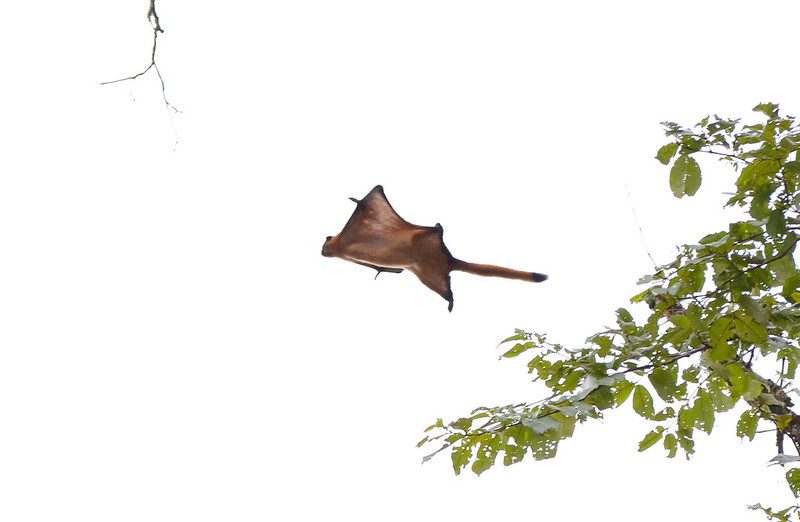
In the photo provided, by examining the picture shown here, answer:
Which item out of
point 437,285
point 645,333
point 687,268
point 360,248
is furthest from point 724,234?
point 360,248

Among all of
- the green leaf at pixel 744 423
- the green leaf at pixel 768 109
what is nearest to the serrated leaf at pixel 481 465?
the green leaf at pixel 744 423

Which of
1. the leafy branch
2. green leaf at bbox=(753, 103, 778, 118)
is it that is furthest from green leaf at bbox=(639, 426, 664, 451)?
green leaf at bbox=(753, 103, 778, 118)

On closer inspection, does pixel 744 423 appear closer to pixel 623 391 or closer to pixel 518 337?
pixel 623 391

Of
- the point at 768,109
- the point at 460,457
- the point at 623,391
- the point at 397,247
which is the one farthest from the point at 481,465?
the point at 768,109

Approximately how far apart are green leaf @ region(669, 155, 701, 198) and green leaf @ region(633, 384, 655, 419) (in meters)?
0.41

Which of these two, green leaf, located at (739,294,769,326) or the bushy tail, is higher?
the bushy tail

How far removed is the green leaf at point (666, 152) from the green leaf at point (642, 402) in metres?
Result: 0.45

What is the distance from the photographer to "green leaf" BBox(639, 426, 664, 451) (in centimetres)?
147

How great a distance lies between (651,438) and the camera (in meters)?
1.48

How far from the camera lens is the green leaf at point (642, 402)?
1.31 m

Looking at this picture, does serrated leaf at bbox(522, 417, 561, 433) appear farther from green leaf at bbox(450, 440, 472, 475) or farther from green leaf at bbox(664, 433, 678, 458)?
green leaf at bbox(664, 433, 678, 458)

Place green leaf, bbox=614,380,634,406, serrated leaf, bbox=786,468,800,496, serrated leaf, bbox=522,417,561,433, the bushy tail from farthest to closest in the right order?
serrated leaf, bbox=786,468,800,496 → the bushy tail → green leaf, bbox=614,380,634,406 → serrated leaf, bbox=522,417,561,433

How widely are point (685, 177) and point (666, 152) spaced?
6cm

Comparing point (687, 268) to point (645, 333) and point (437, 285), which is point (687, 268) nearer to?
point (645, 333)
